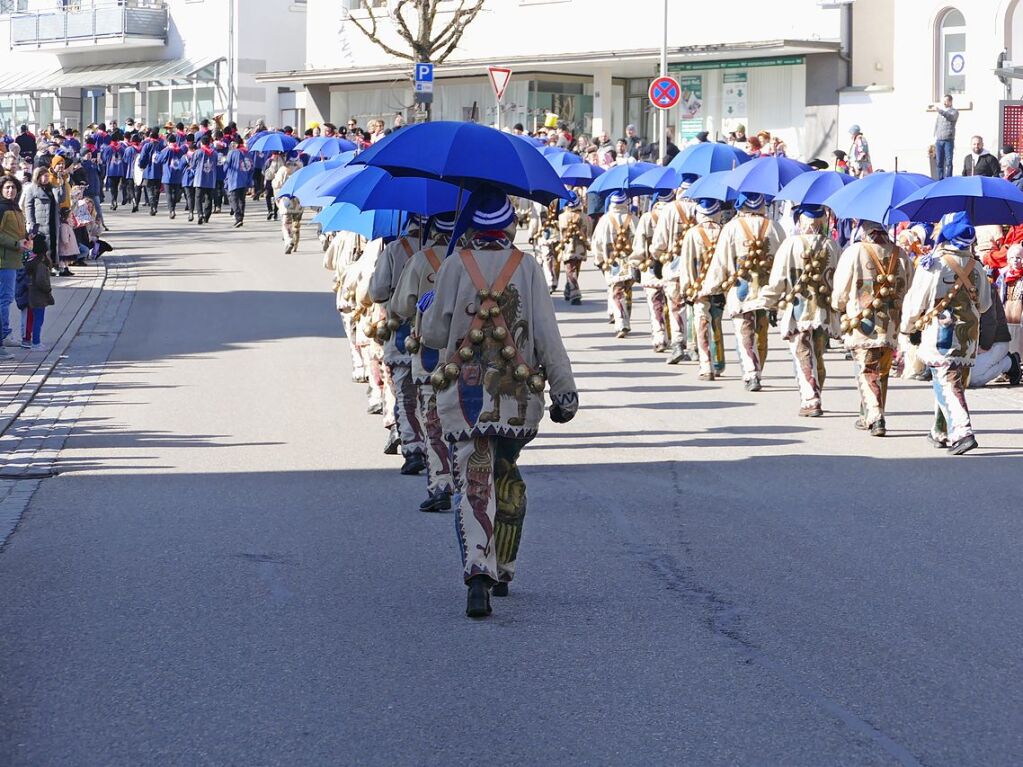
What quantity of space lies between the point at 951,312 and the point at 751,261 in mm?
3402

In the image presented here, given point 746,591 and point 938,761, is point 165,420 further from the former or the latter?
point 938,761

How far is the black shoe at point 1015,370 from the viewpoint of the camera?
1648cm

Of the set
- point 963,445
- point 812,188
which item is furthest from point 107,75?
point 963,445

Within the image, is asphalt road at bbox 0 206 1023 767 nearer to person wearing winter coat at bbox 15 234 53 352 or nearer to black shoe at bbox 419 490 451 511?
black shoe at bbox 419 490 451 511

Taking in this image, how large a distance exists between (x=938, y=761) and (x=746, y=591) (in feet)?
8.01

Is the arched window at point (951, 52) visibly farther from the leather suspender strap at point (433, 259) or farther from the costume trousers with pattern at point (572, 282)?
the leather suspender strap at point (433, 259)

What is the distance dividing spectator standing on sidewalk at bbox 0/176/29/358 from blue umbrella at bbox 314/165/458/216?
27.4ft

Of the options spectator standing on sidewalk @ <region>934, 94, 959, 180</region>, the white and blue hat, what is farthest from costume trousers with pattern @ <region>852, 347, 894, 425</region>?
spectator standing on sidewalk @ <region>934, 94, 959, 180</region>

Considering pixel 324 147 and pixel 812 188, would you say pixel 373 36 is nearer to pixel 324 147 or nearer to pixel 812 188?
pixel 324 147

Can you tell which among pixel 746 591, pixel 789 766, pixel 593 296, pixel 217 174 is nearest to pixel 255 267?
pixel 593 296

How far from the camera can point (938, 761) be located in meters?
5.37

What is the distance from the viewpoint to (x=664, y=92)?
28.8 meters

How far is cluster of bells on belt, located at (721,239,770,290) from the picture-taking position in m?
15.2

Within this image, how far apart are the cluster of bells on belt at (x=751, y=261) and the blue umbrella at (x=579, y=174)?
26.8 feet
